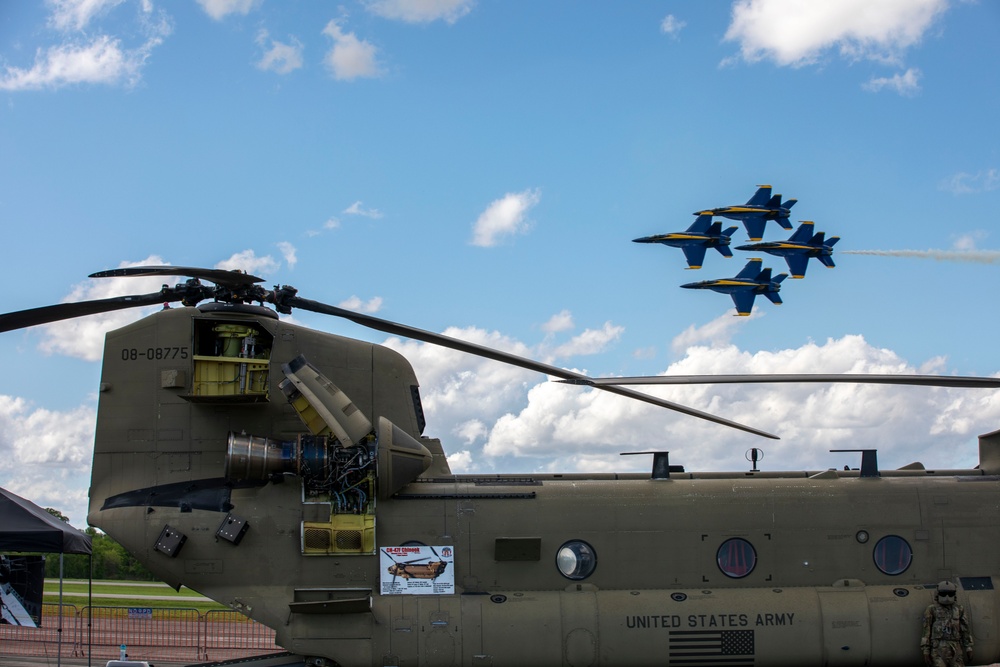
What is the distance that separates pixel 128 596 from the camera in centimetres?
3719

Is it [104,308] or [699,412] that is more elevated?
[104,308]

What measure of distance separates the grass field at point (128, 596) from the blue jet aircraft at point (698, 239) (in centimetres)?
2013

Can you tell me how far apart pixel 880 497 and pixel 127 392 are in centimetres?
1069

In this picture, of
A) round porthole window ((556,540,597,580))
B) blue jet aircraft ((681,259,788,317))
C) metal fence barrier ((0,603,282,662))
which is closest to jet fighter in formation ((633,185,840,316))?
blue jet aircraft ((681,259,788,317))

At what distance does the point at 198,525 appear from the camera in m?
13.1

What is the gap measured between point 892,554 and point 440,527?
6.32m

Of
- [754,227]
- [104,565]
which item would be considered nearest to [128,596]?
[104,565]

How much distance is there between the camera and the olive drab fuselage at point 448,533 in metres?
12.8

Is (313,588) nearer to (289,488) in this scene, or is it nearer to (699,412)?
(289,488)

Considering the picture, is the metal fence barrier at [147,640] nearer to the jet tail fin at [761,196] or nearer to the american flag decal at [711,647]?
the american flag decal at [711,647]

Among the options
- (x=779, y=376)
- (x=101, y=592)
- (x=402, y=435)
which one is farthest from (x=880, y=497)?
(x=101, y=592)

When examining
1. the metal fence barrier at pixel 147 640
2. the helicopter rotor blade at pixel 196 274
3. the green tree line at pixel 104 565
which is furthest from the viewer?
the green tree line at pixel 104 565

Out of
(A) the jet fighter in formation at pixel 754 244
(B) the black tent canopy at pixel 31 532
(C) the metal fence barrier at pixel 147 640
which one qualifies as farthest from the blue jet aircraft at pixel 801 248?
(B) the black tent canopy at pixel 31 532

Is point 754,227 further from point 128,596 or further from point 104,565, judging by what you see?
point 104,565
